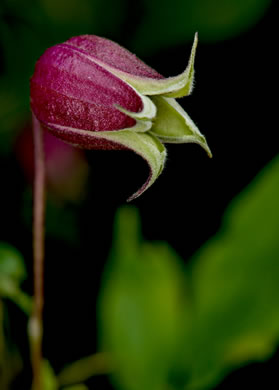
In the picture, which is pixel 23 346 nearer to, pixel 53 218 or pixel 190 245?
pixel 53 218

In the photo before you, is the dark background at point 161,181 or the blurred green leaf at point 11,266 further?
the dark background at point 161,181

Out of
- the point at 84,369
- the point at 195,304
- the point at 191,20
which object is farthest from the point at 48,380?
the point at 191,20

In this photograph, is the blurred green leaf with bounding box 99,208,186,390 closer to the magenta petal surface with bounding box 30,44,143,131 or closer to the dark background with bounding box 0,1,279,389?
the dark background with bounding box 0,1,279,389

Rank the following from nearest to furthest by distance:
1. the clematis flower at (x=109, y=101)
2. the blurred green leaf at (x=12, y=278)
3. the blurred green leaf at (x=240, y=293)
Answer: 1. the clematis flower at (x=109, y=101)
2. the blurred green leaf at (x=12, y=278)
3. the blurred green leaf at (x=240, y=293)

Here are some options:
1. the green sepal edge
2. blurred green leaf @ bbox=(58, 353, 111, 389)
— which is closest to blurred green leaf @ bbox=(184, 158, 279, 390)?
blurred green leaf @ bbox=(58, 353, 111, 389)

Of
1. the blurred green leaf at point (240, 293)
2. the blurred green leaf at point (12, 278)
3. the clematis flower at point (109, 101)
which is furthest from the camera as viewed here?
the blurred green leaf at point (240, 293)

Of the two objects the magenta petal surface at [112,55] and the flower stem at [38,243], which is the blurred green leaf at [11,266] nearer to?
the flower stem at [38,243]

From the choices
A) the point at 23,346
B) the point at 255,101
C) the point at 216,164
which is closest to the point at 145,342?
the point at 23,346

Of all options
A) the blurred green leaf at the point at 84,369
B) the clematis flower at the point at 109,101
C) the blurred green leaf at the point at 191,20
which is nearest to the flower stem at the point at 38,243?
the clematis flower at the point at 109,101
